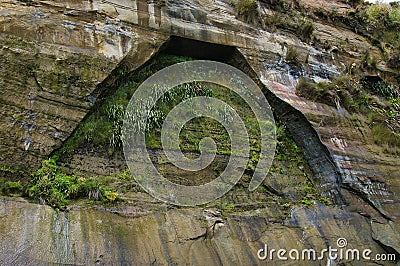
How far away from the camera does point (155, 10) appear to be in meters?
8.27

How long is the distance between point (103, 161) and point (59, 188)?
99 cm

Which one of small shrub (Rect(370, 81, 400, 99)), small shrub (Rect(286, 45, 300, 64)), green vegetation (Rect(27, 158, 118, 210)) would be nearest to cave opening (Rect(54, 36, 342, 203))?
green vegetation (Rect(27, 158, 118, 210))

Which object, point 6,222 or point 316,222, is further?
point 316,222

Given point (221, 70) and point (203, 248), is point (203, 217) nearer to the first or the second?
point (203, 248)

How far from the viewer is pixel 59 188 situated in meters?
5.68

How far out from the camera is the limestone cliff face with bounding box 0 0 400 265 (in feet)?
17.3

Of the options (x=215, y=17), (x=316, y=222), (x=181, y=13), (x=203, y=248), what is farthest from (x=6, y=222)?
(x=215, y=17)

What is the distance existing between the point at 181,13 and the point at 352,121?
4.67 metres
